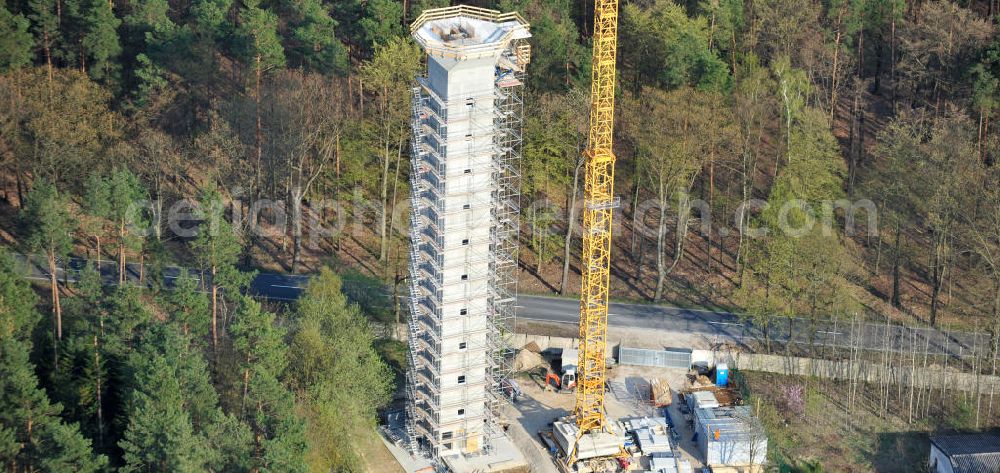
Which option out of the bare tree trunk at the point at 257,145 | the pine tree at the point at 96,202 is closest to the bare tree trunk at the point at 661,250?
the bare tree trunk at the point at 257,145

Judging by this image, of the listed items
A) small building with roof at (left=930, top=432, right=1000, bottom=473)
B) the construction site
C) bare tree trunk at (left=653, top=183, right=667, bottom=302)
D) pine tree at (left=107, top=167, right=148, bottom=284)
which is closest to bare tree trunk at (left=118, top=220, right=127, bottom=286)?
pine tree at (left=107, top=167, right=148, bottom=284)

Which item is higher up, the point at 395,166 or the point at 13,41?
the point at 13,41

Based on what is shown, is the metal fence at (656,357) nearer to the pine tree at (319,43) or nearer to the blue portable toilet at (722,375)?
the blue portable toilet at (722,375)

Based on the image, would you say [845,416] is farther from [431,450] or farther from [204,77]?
[204,77]

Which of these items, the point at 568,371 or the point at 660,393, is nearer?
the point at 660,393

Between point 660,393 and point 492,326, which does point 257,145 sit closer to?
point 492,326

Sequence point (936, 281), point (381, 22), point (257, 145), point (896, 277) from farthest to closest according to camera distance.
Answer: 1. point (381, 22)
2. point (257, 145)
3. point (896, 277)
4. point (936, 281)

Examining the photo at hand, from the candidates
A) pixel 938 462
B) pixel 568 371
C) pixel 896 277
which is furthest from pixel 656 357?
pixel 938 462
